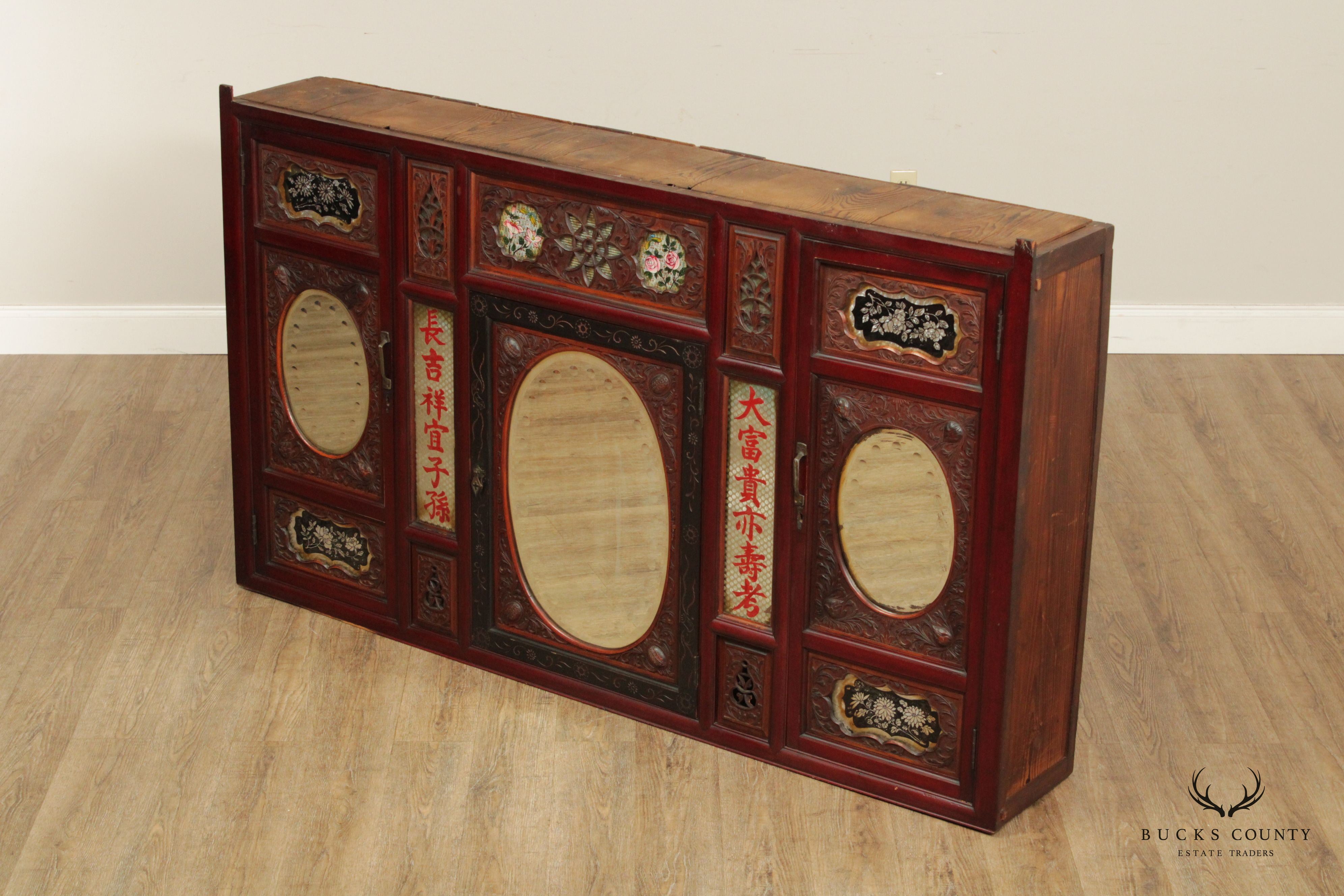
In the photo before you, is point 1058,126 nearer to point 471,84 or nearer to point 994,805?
point 471,84

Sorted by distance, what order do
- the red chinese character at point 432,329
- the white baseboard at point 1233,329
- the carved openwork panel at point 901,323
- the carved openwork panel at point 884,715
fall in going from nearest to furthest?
the carved openwork panel at point 901,323 < the carved openwork panel at point 884,715 < the red chinese character at point 432,329 < the white baseboard at point 1233,329

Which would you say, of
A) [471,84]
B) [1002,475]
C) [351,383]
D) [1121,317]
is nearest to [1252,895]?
[1002,475]

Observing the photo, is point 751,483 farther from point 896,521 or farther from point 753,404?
point 896,521

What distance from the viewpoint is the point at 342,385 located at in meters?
4.36

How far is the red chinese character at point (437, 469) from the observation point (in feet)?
13.9

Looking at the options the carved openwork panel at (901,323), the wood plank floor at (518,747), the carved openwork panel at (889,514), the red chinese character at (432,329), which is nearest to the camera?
the carved openwork panel at (901,323)

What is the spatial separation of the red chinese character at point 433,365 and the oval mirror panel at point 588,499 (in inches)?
8.5

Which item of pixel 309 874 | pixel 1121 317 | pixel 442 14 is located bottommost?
pixel 309 874

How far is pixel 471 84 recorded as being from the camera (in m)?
5.72

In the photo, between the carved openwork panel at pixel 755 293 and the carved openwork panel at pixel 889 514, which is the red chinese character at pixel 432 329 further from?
the carved openwork panel at pixel 889 514

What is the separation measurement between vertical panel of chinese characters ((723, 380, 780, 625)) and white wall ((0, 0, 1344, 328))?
217cm

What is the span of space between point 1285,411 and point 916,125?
144 centimetres

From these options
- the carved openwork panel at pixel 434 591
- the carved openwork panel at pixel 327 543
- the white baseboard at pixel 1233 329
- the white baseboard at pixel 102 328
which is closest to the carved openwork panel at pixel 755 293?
the carved openwork panel at pixel 434 591

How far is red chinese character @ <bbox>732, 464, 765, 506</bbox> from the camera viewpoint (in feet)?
12.4
